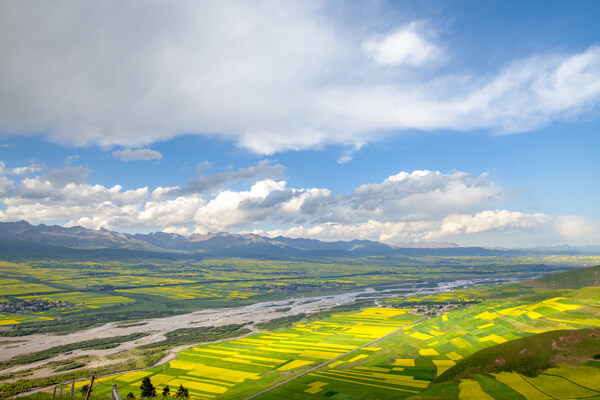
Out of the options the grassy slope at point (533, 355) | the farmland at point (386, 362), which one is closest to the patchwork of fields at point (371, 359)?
the farmland at point (386, 362)

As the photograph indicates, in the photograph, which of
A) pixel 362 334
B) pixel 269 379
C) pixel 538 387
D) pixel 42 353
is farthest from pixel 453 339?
pixel 42 353

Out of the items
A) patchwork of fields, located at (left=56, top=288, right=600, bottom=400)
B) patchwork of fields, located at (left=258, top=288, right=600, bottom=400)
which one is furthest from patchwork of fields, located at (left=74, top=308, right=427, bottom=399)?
patchwork of fields, located at (left=258, top=288, right=600, bottom=400)

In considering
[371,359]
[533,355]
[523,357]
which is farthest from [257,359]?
[533,355]

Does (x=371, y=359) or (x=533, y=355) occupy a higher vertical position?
(x=533, y=355)

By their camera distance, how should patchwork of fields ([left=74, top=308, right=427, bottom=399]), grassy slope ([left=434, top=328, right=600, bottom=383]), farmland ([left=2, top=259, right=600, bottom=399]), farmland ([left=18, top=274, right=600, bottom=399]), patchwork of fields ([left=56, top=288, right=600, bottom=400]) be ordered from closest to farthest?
farmland ([left=18, top=274, right=600, bottom=399]), grassy slope ([left=434, top=328, right=600, bottom=383]), patchwork of fields ([left=56, top=288, right=600, bottom=400]), farmland ([left=2, top=259, right=600, bottom=399]), patchwork of fields ([left=74, top=308, right=427, bottom=399])

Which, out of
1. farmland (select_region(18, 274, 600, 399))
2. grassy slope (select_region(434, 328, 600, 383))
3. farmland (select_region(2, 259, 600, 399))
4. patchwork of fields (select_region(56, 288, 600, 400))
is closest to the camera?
farmland (select_region(18, 274, 600, 399))

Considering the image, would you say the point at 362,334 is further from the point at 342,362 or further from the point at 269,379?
the point at 269,379

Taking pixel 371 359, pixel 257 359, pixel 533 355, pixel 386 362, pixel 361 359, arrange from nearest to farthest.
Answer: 1. pixel 533 355
2. pixel 386 362
3. pixel 371 359
4. pixel 361 359
5. pixel 257 359

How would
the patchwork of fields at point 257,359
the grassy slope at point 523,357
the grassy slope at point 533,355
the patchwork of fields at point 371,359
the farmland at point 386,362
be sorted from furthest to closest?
the patchwork of fields at point 257,359
the patchwork of fields at point 371,359
the grassy slope at point 533,355
the grassy slope at point 523,357
the farmland at point 386,362

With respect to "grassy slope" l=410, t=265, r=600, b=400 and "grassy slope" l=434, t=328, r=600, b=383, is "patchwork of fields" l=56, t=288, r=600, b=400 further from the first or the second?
"grassy slope" l=434, t=328, r=600, b=383

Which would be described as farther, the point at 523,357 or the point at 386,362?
the point at 386,362

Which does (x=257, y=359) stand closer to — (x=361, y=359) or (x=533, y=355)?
(x=361, y=359)

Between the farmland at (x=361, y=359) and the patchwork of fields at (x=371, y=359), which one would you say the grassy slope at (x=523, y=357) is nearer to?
the farmland at (x=361, y=359)
